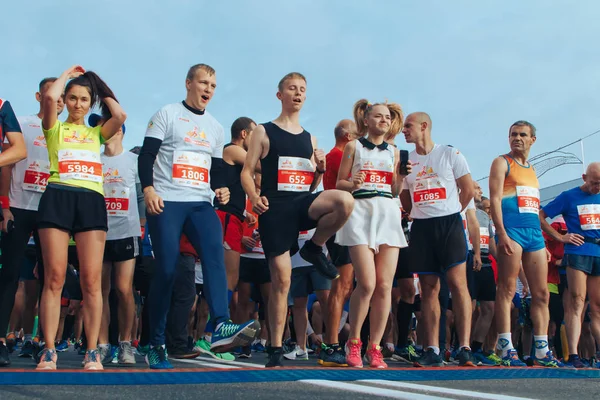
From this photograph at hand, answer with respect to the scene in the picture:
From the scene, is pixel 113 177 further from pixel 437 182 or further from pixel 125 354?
pixel 437 182

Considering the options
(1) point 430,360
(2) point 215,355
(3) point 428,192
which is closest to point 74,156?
(2) point 215,355

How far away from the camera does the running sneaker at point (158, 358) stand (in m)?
4.58

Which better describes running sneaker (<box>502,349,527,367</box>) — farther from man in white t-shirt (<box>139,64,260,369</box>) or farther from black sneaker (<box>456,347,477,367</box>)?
man in white t-shirt (<box>139,64,260,369</box>)

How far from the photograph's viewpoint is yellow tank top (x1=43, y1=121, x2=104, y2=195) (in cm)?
456

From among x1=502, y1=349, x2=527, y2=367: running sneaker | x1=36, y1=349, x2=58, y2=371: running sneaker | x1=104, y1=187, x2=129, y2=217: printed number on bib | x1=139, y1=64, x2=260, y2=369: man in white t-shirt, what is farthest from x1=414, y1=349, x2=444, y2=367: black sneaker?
x1=36, y1=349, x2=58, y2=371: running sneaker

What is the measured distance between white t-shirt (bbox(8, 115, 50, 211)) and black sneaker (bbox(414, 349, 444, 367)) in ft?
11.5

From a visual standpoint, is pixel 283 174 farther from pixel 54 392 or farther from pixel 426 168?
pixel 54 392

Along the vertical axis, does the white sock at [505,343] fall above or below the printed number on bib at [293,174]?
below

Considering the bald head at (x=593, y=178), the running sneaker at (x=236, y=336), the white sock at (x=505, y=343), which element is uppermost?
the bald head at (x=593, y=178)

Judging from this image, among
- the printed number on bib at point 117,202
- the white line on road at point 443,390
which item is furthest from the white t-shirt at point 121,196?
the white line on road at point 443,390

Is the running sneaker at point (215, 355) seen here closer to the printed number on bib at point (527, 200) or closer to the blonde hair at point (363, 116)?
the blonde hair at point (363, 116)

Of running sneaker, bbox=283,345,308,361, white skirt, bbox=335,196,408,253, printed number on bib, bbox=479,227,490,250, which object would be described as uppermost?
printed number on bib, bbox=479,227,490,250

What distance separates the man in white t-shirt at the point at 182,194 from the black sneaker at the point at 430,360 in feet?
6.91

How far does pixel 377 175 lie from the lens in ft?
18.6
